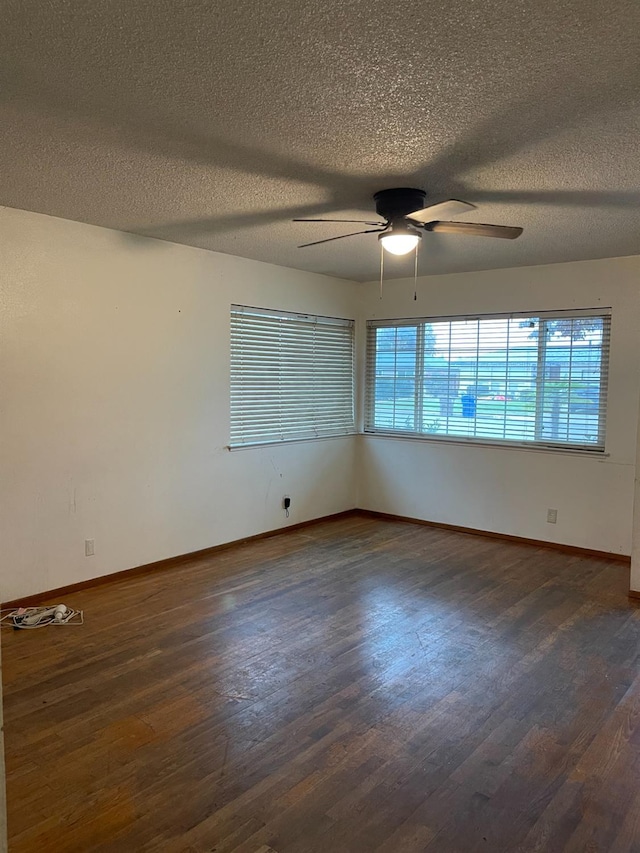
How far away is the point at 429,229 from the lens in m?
3.14

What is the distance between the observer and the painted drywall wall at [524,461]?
475 centimetres

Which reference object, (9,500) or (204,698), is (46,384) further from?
(204,698)

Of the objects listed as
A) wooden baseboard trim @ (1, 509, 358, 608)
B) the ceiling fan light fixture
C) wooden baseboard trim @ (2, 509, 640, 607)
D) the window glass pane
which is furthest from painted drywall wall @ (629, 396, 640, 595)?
wooden baseboard trim @ (1, 509, 358, 608)

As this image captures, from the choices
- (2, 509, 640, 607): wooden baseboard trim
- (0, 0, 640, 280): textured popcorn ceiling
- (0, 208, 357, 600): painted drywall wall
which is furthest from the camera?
(2, 509, 640, 607): wooden baseboard trim

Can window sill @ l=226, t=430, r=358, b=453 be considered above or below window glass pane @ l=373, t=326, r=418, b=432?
below

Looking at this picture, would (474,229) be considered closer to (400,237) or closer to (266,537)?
(400,237)

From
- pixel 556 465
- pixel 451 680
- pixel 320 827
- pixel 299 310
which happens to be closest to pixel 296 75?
pixel 320 827

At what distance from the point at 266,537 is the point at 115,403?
194 cm

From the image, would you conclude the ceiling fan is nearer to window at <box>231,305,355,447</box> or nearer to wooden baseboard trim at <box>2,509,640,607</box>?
window at <box>231,305,355,447</box>

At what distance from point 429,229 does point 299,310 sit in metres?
2.57

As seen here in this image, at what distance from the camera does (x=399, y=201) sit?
312 cm

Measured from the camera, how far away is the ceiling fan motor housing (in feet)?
10.2

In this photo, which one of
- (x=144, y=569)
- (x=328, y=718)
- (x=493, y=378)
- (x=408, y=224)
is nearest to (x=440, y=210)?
(x=408, y=224)

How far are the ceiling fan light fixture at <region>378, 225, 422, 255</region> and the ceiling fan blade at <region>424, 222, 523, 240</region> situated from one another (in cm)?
8
